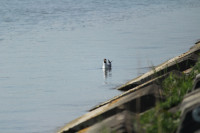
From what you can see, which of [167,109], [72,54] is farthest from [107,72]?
[167,109]

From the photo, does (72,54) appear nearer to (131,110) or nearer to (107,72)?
(107,72)

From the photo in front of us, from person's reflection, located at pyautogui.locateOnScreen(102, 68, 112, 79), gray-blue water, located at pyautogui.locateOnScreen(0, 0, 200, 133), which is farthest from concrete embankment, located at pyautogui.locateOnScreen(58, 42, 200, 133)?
person's reflection, located at pyautogui.locateOnScreen(102, 68, 112, 79)

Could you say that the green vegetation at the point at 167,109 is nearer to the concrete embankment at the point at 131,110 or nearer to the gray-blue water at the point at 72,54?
the concrete embankment at the point at 131,110

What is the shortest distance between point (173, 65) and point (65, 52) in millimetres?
9902

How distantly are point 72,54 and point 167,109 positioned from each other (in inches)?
549

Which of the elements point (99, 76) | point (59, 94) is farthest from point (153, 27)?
point (59, 94)

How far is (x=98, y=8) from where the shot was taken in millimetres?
44031

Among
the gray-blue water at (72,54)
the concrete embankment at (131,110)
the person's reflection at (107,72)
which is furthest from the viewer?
the person's reflection at (107,72)

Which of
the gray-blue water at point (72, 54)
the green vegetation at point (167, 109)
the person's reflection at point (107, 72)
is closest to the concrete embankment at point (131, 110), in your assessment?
the green vegetation at point (167, 109)

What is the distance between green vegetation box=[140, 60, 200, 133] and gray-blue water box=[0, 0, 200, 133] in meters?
0.68

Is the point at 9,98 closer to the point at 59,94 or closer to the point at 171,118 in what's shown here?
the point at 59,94

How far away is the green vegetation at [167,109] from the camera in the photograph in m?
5.64

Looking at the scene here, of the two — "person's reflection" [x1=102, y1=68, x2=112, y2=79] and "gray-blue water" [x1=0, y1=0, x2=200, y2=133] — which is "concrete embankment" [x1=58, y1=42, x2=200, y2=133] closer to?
"gray-blue water" [x1=0, y1=0, x2=200, y2=133]

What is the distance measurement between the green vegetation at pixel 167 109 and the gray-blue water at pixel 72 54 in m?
0.68
